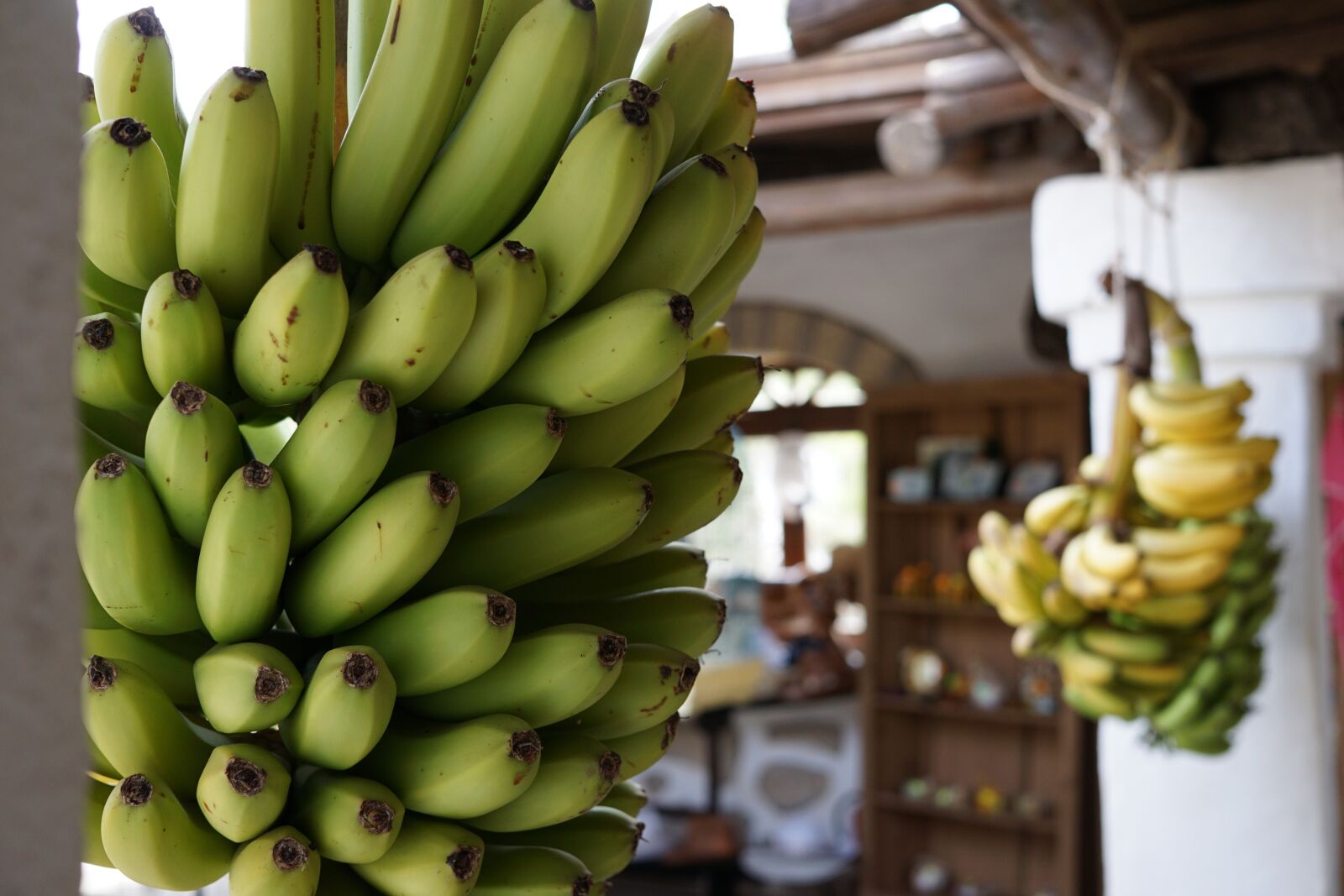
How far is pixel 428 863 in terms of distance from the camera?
0.46 metres

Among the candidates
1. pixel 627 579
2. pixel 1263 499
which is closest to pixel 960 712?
pixel 1263 499

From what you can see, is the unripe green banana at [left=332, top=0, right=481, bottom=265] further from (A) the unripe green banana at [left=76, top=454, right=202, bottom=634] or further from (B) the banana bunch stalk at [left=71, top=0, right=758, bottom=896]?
(A) the unripe green banana at [left=76, top=454, right=202, bottom=634]

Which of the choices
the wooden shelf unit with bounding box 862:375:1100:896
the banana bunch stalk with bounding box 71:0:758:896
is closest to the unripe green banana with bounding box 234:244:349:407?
the banana bunch stalk with bounding box 71:0:758:896

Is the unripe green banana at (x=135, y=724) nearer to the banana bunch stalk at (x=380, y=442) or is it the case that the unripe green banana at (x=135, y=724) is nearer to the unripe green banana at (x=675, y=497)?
the banana bunch stalk at (x=380, y=442)

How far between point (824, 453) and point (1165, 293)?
790cm

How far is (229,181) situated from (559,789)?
0.28 metres

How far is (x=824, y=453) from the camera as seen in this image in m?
9.94

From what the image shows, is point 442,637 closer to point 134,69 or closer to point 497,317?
point 497,317

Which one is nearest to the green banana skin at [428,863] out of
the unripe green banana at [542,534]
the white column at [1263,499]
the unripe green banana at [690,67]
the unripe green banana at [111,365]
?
the unripe green banana at [542,534]

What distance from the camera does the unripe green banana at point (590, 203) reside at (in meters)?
0.49

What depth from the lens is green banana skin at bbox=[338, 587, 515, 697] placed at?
17.8 inches

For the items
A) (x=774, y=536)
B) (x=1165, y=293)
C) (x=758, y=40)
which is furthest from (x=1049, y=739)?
(x=774, y=536)

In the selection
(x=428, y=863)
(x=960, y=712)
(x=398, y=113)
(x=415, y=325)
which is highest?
Answer: (x=398, y=113)

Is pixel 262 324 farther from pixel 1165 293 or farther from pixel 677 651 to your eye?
pixel 1165 293
